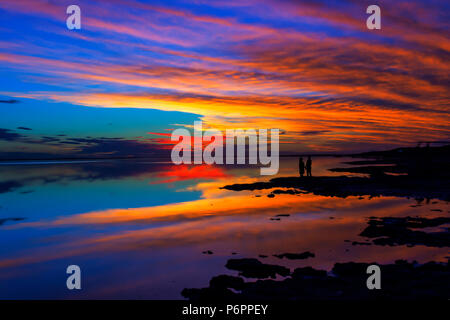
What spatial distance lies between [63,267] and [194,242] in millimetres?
5374

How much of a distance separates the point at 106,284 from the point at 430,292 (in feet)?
31.4

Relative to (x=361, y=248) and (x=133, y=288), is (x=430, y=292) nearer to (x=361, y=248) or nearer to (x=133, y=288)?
(x=361, y=248)

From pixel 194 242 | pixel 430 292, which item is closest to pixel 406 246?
pixel 430 292

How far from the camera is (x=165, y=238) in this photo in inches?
647

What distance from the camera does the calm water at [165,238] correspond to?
1157 cm

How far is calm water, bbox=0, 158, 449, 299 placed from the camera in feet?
38.0

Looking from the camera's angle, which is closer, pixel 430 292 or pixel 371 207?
pixel 430 292

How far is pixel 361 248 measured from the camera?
544 inches

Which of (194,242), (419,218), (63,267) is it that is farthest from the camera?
(419,218)
